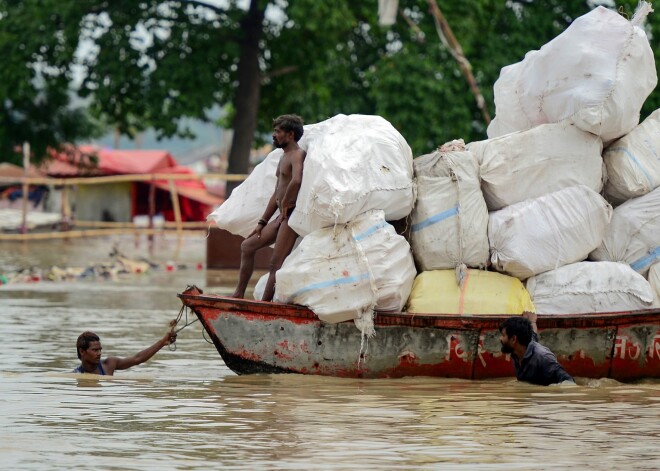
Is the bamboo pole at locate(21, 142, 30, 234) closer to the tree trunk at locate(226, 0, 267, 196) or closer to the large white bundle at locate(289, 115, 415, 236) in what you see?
the tree trunk at locate(226, 0, 267, 196)

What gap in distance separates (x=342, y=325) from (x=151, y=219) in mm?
19449

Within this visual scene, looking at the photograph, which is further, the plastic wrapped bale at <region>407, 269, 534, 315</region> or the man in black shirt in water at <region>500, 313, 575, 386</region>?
the plastic wrapped bale at <region>407, 269, 534, 315</region>

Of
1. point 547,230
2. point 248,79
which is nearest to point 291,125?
point 547,230

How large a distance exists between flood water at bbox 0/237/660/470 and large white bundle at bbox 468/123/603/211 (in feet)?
4.57

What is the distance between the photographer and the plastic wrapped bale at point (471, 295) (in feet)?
31.4

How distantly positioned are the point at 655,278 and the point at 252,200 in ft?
9.65

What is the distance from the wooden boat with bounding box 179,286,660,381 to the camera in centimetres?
955

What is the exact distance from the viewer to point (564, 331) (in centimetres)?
957

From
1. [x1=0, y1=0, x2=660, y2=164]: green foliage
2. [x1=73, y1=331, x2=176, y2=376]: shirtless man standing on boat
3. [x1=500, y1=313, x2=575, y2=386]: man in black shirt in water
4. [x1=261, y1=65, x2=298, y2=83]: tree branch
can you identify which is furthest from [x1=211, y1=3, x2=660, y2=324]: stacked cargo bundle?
[x1=261, y1=65, x2=298, y2=83]: tree branch

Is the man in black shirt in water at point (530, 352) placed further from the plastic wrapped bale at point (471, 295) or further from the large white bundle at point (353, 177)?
the large white bundle at point (353, 177)

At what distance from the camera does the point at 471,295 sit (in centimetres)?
963

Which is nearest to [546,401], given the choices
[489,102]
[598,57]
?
[598,57]

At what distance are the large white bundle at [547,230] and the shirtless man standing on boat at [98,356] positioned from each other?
2337mm

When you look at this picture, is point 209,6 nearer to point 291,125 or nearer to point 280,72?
point 280,72
